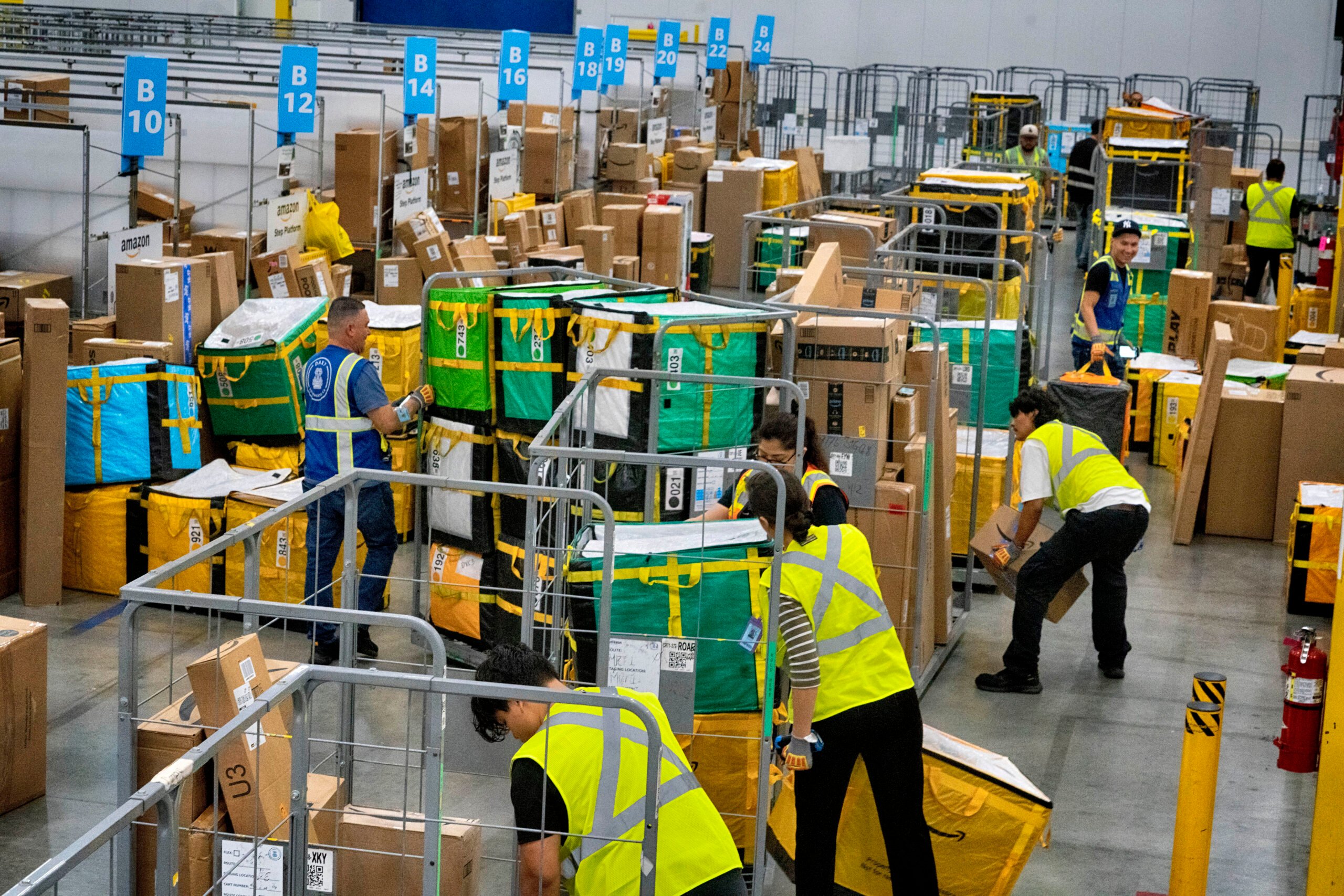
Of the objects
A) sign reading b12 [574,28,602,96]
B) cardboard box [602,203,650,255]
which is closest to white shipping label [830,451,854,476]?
cardboard box [602,203,650,255]

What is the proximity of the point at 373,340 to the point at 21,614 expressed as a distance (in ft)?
8.28

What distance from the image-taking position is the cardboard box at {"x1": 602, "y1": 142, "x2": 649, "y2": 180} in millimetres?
14922

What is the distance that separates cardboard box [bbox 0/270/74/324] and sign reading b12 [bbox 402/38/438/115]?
3.01 metres

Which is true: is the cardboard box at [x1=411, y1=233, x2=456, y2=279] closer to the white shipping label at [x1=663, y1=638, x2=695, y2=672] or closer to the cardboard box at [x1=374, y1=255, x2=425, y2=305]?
the cardboard box at [x1=374, y1=255, x2=425, y2=305]

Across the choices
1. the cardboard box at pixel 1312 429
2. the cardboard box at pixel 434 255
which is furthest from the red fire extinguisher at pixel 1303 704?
the cardboard box at pixel 434 255

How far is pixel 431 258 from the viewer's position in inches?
424

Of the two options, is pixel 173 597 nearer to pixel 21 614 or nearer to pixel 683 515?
pixel 683 515

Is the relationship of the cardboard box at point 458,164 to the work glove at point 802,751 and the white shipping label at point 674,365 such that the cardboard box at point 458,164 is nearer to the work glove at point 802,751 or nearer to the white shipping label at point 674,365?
the white shipping label at point 674,365

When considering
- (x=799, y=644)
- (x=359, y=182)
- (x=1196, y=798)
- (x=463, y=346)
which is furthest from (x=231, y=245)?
(x=1196, y=798)

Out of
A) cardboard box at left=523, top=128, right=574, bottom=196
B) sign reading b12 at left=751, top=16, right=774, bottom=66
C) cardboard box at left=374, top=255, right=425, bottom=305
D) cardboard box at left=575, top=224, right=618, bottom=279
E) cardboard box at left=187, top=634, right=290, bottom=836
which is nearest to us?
cardboard box at left=187, top=634, right=290, bottom=836

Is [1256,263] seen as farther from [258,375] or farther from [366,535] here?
[366,535]

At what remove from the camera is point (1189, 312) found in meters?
12.3

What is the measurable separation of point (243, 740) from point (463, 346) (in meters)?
3.41

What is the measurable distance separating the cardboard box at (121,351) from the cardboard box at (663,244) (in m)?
5.68
